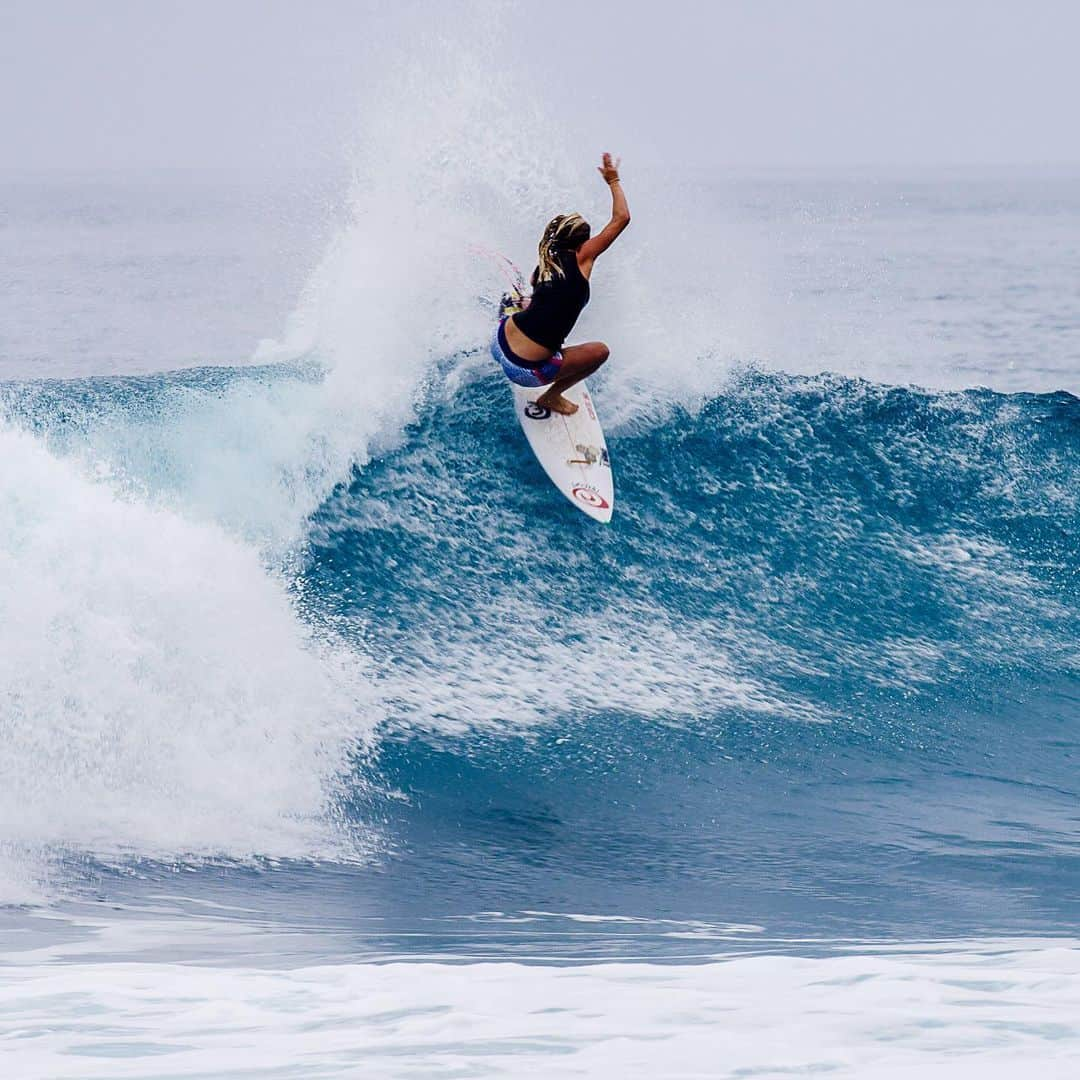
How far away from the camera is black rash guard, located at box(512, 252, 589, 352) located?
8328mm

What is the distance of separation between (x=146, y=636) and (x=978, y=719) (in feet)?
14.3

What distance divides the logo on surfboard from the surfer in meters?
0.66

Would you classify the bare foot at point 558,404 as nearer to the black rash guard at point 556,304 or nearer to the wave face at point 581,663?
the wave face at point 581,663

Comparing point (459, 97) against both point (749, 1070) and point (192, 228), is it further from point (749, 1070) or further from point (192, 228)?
point (192, 228)

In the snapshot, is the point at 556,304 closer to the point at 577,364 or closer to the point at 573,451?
the point at 577,364

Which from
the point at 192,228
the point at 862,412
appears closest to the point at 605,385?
the point at 862,412

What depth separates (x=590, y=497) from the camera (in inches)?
362

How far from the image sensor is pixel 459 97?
11242 mm

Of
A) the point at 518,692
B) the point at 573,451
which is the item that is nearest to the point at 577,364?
the point at 573,451

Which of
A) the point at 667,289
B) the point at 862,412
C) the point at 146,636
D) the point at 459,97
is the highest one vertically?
the point at 459,97

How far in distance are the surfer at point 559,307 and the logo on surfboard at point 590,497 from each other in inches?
26.1

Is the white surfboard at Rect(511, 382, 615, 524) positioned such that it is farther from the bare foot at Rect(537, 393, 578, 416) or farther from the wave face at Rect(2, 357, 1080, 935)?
the wave face at Rect(2, 357, 1080, 935)

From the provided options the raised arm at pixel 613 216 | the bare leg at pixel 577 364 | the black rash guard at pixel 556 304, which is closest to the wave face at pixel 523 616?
the bare leg at pixel 577 364

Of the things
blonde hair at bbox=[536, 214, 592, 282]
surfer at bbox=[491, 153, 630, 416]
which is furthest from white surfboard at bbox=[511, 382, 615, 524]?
blonde hair at bbox=[536, 214, 592, 282]
